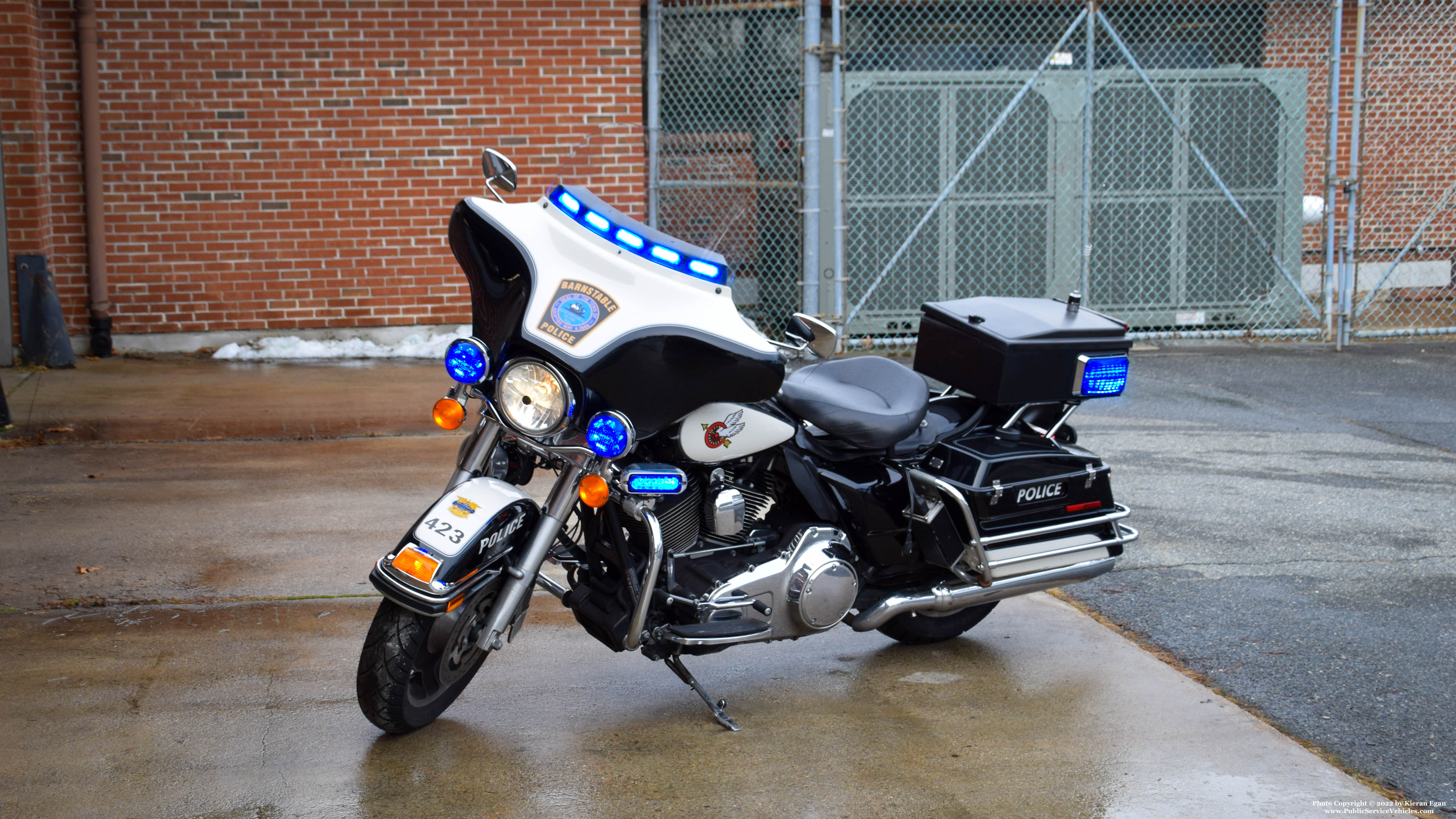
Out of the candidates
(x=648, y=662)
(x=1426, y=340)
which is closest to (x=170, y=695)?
(x=648, y=662)

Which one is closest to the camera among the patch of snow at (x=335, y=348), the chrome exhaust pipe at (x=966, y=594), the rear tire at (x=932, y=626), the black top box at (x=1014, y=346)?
the chrome exhaust pipe at (x=966, y=594)

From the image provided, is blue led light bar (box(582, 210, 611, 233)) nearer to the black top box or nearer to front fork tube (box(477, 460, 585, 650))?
front fork tube (box(477, 460, 585, 650))

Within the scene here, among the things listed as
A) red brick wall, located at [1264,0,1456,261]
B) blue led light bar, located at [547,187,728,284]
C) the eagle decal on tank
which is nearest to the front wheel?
the eagle decal on tank

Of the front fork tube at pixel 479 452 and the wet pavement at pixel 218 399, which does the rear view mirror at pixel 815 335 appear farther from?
the wet pavement at pixel 218 399

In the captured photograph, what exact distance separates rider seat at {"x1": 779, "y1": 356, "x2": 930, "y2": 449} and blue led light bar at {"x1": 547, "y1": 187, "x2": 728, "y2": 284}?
0.62 meters

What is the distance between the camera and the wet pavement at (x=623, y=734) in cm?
330

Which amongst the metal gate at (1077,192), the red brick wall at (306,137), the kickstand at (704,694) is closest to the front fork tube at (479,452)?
the kickstand at (704,694)

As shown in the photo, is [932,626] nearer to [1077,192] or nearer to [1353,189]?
[1077,192]

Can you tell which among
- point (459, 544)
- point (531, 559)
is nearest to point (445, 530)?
point (459, 544)

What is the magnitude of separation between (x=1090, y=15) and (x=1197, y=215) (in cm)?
215

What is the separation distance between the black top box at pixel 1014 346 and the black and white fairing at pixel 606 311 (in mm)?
940

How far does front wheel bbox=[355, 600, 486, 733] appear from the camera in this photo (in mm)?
3400

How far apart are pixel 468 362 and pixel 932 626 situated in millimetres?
1943

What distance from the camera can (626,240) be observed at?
3.31 meters
